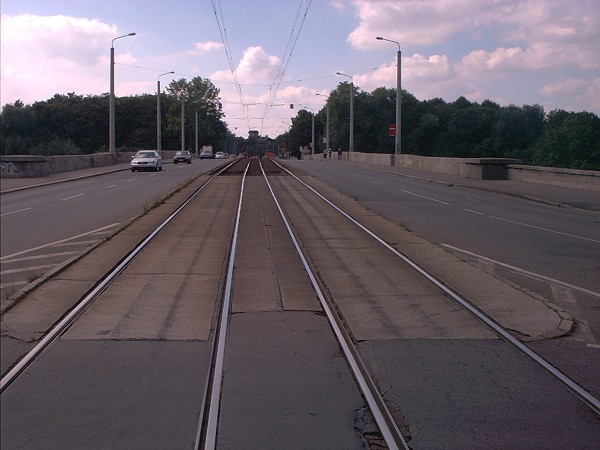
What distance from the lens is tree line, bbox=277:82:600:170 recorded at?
253ft

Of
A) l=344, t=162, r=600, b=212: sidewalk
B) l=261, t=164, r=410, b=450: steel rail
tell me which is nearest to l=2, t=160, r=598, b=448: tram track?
l=261, t=164, r=410, b=450: steel rail

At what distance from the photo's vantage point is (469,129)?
10719cm

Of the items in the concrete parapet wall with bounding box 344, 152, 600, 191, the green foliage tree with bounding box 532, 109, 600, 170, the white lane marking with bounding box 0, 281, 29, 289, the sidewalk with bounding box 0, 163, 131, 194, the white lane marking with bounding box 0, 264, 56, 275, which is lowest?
the white lane marking with bounding box 0, 281, 29, 289

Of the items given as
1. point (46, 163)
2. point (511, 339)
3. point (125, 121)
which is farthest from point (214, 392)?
point (125, 121)

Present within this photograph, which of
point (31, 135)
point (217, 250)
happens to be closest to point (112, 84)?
point (31, 135)

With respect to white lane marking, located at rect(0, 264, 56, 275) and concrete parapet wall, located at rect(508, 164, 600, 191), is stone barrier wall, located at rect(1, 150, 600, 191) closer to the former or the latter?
concrete parapet wall, located at rect(508, 164, 600, 191)

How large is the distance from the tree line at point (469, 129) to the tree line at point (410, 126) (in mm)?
104

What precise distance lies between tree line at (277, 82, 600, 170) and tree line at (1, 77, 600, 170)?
104 mm

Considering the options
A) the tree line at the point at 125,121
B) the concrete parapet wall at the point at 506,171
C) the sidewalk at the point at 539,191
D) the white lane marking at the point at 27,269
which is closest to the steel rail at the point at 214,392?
the white lane marking at the point at 27,269

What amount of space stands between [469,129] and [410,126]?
16.5 metres

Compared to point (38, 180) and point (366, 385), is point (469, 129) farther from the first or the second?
point (366, 385)

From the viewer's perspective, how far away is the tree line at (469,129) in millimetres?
77000

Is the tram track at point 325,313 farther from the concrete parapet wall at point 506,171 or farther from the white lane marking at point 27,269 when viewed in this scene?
the concrete parapet wall at point 506,171

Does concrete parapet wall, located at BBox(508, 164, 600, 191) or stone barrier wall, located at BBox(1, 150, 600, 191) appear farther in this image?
stone barrier wall, located at BBox(1, 150, 600, 191)
